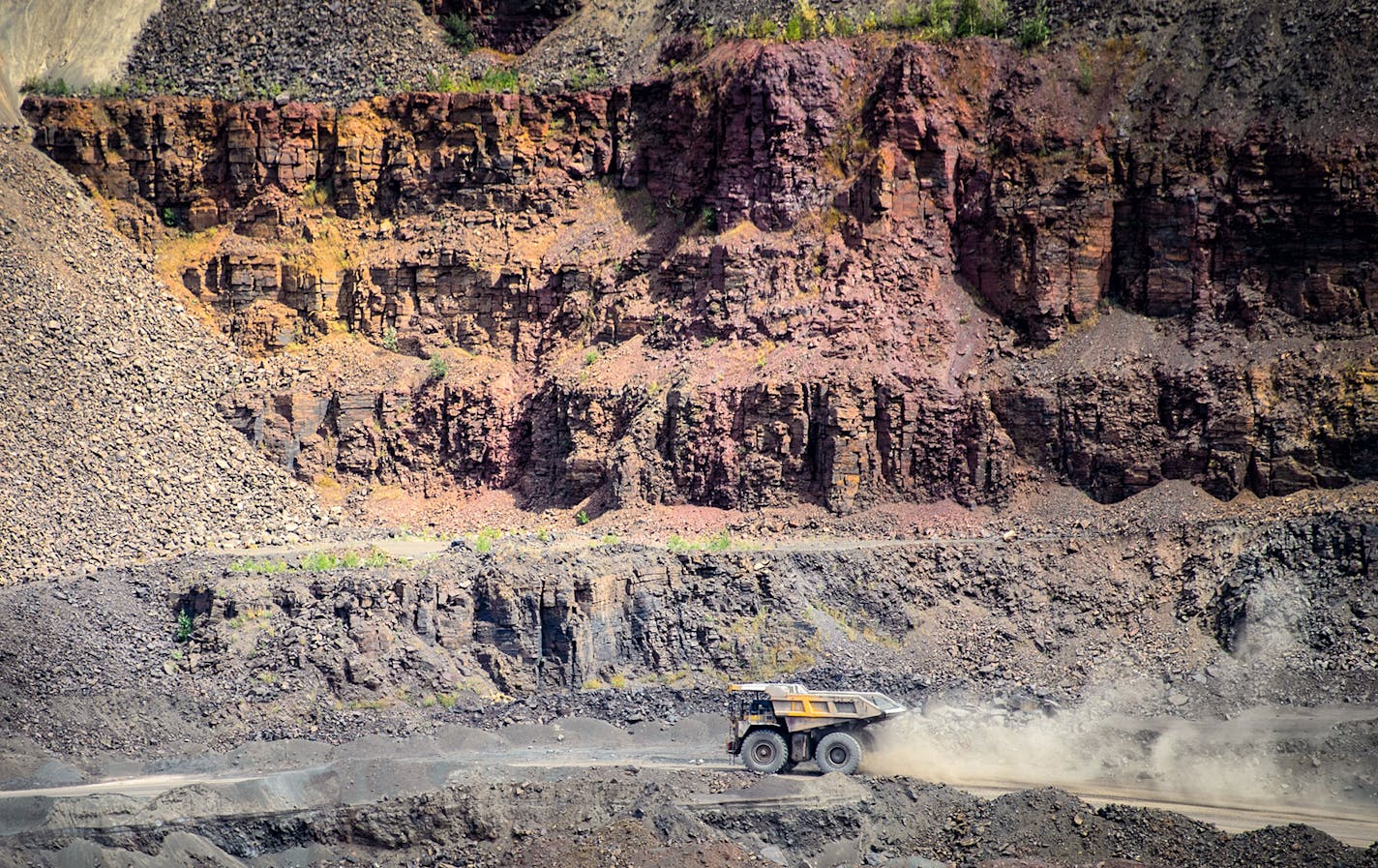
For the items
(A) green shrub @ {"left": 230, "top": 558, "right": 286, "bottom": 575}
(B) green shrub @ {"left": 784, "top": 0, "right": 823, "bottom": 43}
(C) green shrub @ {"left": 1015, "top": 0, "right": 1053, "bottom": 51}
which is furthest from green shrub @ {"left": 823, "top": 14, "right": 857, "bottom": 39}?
(A) green shrub @ {"left": 230, "top": 558, "right": 286, "bottom": 575}

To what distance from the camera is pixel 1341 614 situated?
43.6m

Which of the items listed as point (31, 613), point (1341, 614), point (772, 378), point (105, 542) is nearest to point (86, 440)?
point (105, 542)

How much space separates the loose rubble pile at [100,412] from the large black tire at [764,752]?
18.2m

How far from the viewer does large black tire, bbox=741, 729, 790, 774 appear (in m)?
38.4

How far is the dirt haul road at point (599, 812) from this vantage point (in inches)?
1394

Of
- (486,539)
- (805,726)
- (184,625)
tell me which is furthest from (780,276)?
(184,625)

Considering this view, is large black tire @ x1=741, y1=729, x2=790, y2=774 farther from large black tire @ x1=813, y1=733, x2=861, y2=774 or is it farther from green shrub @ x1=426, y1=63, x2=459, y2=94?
green shrub @ x1=426, y1=63, x2=459, y2=94

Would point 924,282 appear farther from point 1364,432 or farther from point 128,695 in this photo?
point 128,695

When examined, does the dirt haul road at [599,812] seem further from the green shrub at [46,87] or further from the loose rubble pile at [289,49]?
the green shrub at [46,87]

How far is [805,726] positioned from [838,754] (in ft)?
2.98

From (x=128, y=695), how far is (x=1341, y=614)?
1107 inches

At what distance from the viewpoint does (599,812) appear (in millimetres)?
36781

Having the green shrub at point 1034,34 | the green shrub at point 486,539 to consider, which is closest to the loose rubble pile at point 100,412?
the green shrub at point 486,539

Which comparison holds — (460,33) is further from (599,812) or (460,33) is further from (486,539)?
(599,812)
